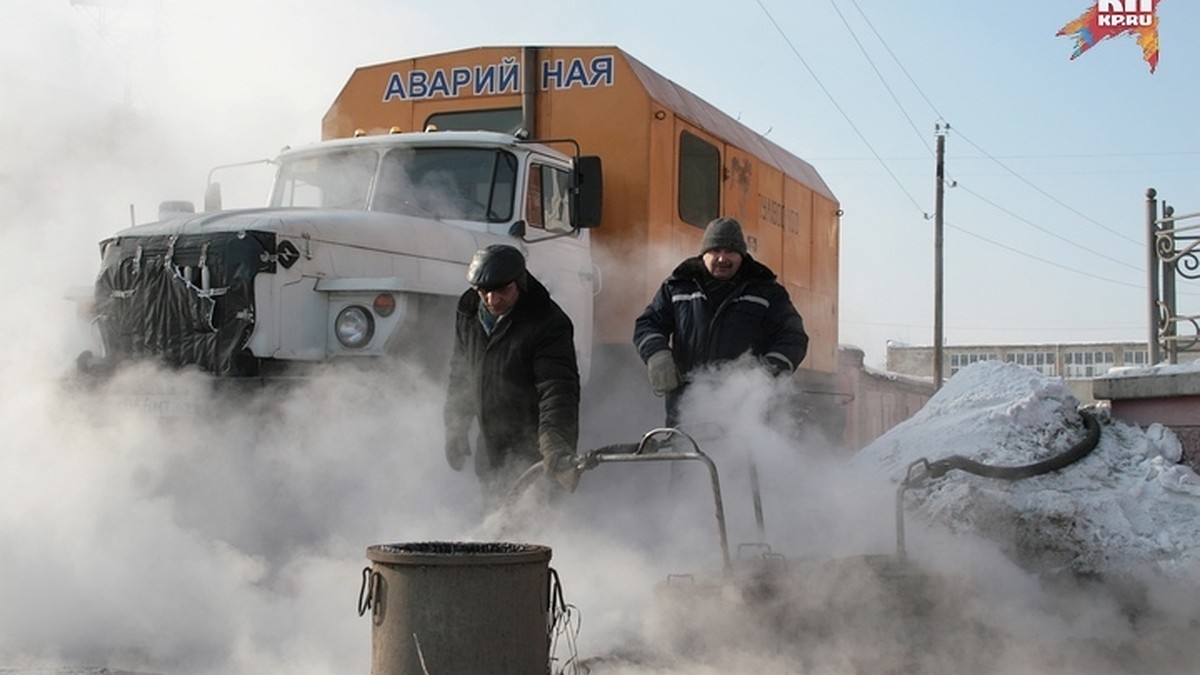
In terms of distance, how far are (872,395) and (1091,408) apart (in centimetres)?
974

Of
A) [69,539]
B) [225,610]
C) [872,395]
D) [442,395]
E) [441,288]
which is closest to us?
[225,610]

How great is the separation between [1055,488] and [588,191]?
3.52 meters

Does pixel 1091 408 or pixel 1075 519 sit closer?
pixel 1075 519

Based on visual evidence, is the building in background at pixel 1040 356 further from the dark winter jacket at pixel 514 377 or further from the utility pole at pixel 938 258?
the dark winter jacket at pixel 514 377

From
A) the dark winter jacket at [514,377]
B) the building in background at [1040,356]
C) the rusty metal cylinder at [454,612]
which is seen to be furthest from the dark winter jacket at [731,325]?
the building in background at [1040,356]

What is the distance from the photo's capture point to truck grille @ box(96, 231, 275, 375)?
266 inches

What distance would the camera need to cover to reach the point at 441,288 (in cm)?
752

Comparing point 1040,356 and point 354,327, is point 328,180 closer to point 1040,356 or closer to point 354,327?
point 354,327

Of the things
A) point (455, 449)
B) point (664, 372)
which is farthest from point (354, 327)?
point (664, 372)

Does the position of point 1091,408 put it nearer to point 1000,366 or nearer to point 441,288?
point 1000,366

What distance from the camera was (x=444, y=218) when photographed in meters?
8.14

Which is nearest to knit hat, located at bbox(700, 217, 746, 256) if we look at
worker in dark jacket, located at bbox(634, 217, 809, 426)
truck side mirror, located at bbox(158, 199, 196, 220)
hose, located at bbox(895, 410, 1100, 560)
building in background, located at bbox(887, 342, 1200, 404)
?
worker in dark jacket, located at bbox(634, 217, 809, 426)

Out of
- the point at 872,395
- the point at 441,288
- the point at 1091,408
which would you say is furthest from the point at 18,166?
the point at 872,395

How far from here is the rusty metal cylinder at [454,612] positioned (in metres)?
3.80
